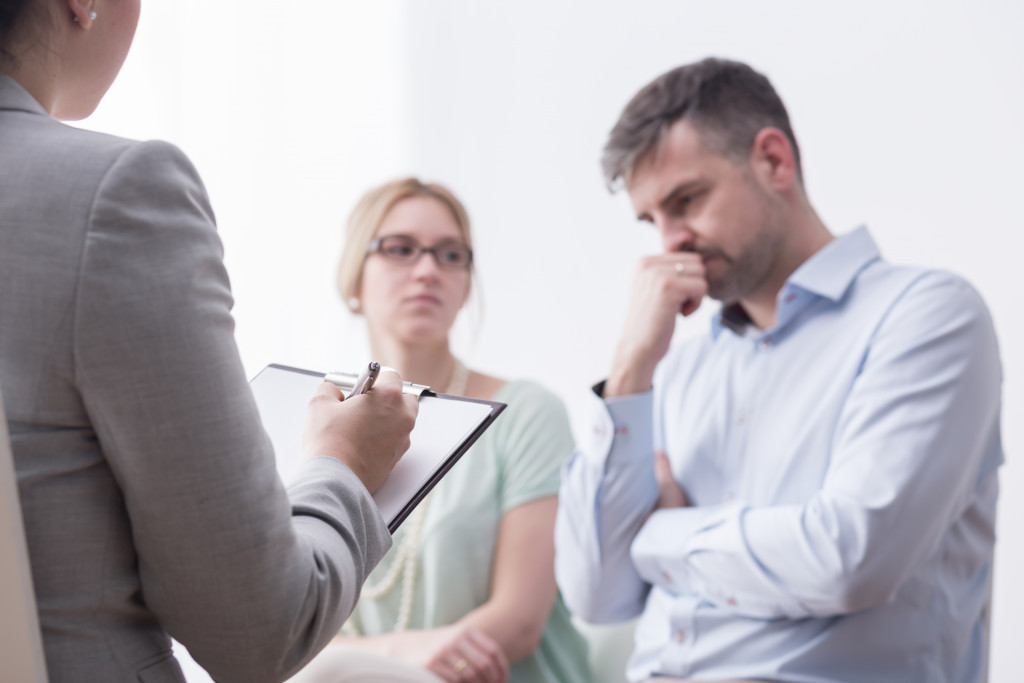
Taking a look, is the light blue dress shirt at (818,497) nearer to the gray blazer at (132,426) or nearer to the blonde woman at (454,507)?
the blonde woman at (454,507)

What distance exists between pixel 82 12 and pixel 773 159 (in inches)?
60.5

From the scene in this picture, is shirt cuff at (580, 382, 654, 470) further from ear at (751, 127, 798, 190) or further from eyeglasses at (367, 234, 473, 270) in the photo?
eyeglasses at (367, 234, 473, 270)

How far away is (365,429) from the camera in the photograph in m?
0.78

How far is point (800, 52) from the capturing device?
271 centimetres

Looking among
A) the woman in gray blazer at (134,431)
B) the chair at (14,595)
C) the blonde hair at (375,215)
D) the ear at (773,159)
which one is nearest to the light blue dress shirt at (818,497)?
the ear at (773,159)

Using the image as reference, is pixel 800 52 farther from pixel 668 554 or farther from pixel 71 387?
pixel 71 387

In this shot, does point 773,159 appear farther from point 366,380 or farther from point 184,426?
point 184,426

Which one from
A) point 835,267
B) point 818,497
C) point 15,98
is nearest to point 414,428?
point 15,98

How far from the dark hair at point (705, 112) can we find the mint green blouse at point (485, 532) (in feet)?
2.22

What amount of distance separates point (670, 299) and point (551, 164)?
160cm


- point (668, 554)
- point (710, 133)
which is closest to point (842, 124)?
point (710, 133)

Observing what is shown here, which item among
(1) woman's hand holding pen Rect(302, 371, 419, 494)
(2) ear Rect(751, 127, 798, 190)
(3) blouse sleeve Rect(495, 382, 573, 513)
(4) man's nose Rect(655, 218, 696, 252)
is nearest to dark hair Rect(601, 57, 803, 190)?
(2) ear Rect(751, 127, 798, 190)

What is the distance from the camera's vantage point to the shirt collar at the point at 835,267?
177 centimetres

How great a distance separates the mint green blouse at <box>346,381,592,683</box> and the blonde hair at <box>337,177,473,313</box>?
557 mm
